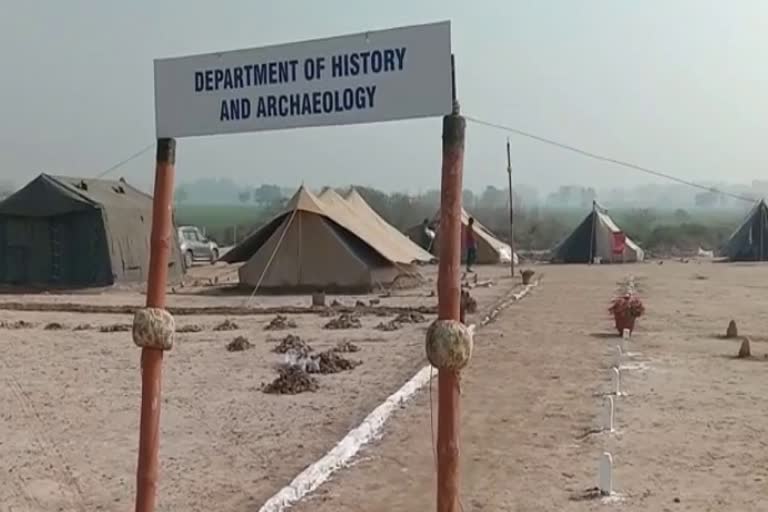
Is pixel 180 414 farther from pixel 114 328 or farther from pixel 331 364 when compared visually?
pixel 114 328

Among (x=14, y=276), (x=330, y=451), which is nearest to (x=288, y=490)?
(x=330, y=451)

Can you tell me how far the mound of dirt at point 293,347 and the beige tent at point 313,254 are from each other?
1011 centimetres

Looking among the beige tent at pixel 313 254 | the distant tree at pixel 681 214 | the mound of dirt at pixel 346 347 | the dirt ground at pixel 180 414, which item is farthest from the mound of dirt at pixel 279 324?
the distant tree at pixel 681 214

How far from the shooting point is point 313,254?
80.8 feet

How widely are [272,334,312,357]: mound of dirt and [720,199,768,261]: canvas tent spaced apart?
Result: 3072 cm

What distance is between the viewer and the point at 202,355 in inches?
520

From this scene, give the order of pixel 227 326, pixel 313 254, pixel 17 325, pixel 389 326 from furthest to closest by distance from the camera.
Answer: pixel 313 254
pixel 17 325
pixel 227 326
pixel 389 326

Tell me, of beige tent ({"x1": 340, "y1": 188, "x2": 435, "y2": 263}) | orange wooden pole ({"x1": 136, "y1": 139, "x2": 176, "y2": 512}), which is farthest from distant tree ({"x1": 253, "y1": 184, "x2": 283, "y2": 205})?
orange wooden pole ({"x1": 136, "y1": 139, "x2": 176, "y2": 512})

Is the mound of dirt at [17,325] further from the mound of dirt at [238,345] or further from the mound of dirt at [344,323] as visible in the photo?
the mound of dirt at [344,323]

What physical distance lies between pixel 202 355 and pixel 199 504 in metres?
6.90

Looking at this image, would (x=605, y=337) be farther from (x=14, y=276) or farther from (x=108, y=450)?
(x=14, y=276)

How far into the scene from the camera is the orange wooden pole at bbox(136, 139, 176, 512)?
17.3 feet

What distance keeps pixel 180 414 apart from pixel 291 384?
5.07 ft

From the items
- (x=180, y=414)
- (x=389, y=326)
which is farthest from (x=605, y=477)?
(x=389, y=326)
